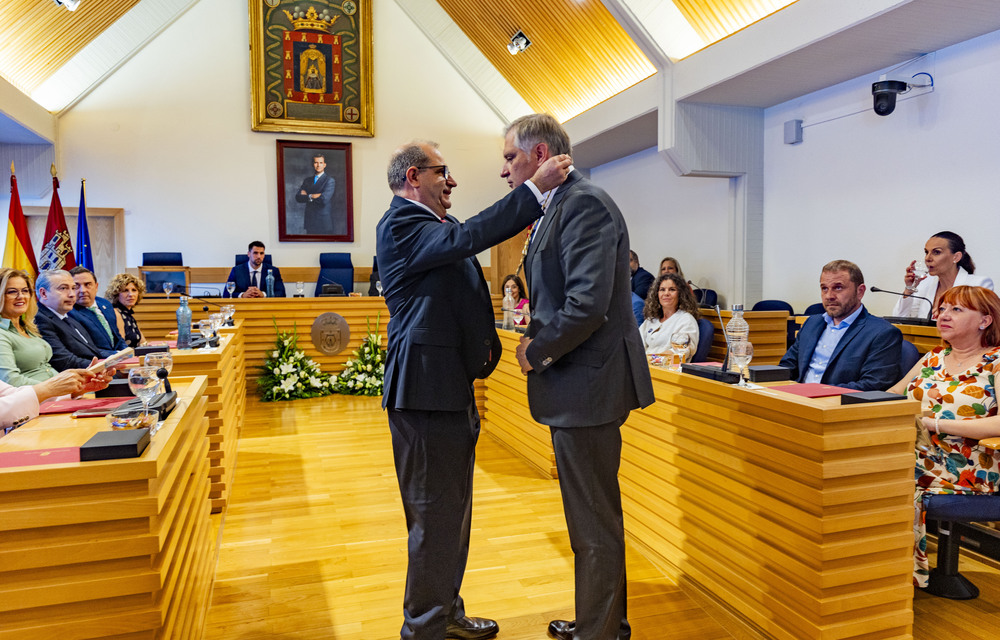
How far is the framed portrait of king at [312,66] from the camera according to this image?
8.98m

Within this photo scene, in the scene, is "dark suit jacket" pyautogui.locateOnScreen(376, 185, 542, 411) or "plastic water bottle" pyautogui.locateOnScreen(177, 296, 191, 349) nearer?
"dark suit jacket" pyautogui.locateOnScreen(376, 185, 542, 411)

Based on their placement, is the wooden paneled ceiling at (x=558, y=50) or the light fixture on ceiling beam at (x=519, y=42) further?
the light fixture on ceiling beam at (x=519, y=42)

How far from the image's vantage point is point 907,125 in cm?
523

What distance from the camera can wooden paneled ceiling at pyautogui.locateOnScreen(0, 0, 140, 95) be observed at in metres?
6.89

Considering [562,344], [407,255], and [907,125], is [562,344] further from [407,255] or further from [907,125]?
[907,125]

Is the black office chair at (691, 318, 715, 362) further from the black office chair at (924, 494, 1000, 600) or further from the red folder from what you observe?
the red folder

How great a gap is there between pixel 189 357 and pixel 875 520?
2.94 m

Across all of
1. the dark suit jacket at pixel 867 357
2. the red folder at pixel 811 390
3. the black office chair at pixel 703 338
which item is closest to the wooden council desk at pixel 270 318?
the black office chair at pixel 703 338

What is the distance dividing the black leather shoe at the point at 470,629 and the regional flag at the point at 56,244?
647 cm

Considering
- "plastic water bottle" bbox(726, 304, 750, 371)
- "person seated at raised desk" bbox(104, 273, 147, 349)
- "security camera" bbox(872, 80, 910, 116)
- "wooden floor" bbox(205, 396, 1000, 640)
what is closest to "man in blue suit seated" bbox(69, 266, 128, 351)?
"person seated at raised desk" bbox(104, 273, 147, 349)

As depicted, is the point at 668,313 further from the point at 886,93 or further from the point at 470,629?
the point at 470,629

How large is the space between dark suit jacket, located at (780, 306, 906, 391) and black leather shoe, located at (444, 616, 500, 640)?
1663 mm

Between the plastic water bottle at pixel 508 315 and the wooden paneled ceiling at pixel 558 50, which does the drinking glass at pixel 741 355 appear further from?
the wooden paneled ceiling at pixel 558 50

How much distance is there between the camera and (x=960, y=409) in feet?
8.19
